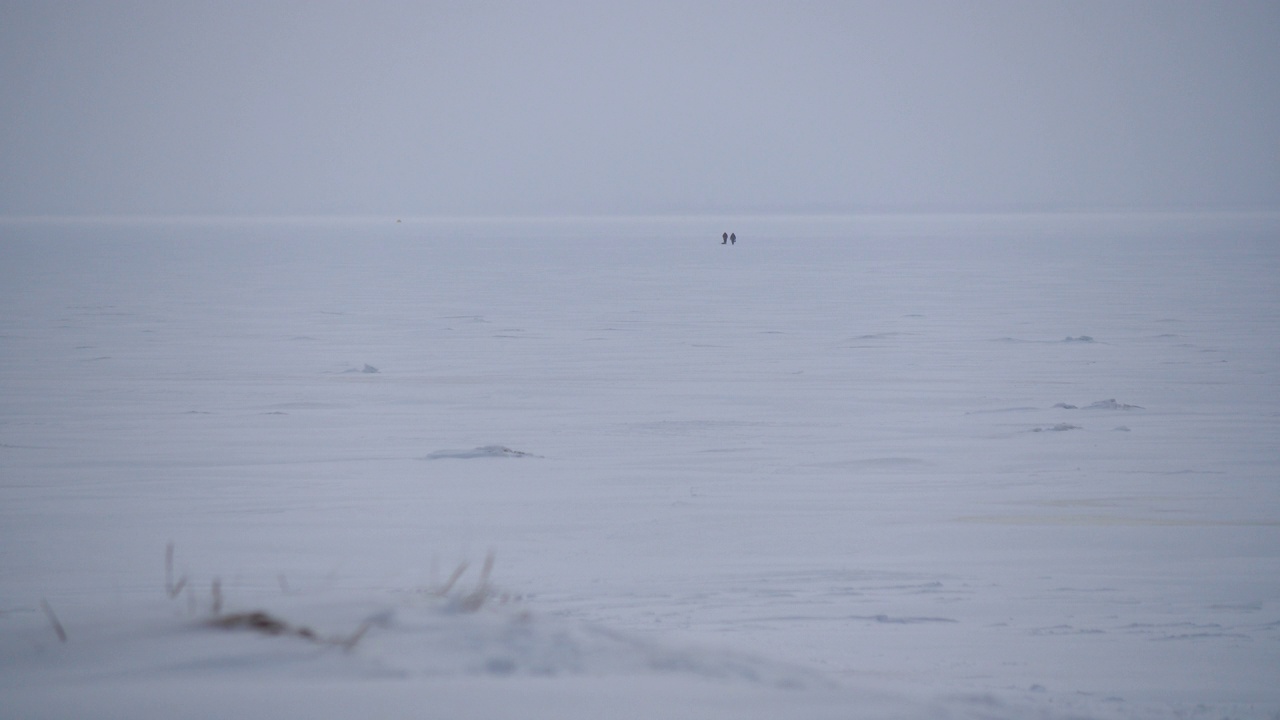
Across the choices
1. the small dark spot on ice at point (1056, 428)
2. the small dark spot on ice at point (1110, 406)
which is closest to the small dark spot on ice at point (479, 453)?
the small dark spot on ice at point (1056, 428)

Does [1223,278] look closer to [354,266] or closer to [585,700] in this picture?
[354,266]

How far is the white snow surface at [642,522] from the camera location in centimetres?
401

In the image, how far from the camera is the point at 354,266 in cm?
4897

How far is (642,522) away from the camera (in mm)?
8219

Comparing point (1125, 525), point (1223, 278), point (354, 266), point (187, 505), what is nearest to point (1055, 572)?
point (1125, 525)

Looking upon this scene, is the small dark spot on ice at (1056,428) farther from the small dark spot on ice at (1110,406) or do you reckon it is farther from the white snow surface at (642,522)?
the small dark spot on ice at (1110,406)

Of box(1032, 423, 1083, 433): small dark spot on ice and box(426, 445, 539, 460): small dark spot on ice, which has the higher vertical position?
box(1032, 423, 1083, 433): small dark spot on ice

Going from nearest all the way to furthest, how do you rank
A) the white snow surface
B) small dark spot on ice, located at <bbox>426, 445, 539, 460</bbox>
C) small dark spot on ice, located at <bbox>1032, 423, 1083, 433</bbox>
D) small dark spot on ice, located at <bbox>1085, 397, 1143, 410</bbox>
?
1. the white snow surface
2. small dark spot on ice, located at <bbox>426, 445, 539, 460</bbox>
3. small dark spot on ice, located at <bbox>1032, 423, 1083, 433</bbox>
4. small dark spot on ice, located at <bbox>1085, 397, 1143, 410</bbox>

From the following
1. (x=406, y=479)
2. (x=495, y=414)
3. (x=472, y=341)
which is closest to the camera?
(x=406, y=479)

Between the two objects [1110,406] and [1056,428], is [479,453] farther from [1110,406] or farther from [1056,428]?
[1110,406]

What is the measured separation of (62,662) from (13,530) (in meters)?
4.60

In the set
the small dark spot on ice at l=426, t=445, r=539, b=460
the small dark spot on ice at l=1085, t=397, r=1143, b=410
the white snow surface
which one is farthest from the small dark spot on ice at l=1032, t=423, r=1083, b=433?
the small dark spot on ice at l=426, t=445, r=539, b=460

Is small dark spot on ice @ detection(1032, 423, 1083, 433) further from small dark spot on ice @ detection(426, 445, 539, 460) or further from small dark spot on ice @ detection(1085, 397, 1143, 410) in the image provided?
small dark spot on ice @ detection(426, 445, 539, 460)

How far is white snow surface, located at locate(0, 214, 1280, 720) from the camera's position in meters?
4.01
